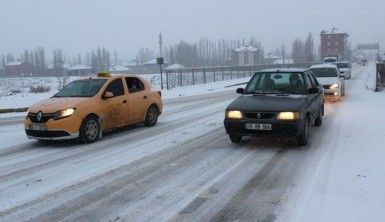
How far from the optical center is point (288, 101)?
976 cm

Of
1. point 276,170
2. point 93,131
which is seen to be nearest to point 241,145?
point 276,170

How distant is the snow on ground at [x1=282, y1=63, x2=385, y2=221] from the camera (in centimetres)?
561

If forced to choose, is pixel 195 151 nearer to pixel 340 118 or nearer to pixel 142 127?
pixel 142 127

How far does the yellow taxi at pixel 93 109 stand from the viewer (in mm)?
10500

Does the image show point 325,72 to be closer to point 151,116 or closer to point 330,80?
point 330,80

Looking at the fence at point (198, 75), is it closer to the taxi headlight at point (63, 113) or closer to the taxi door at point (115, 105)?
the taxi door at point (115, 105)

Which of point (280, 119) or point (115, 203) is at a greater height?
point (280, 119)

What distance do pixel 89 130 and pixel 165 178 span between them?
4.09 metres

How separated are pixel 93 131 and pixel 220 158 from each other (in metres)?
3.60

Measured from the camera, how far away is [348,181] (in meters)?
6.94

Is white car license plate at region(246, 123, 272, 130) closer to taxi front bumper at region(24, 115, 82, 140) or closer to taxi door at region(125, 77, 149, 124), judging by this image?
taxi front bumper at region(24, 115, 82, 140)

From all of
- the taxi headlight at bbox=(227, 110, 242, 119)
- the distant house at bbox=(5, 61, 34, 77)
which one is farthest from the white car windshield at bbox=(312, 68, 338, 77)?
the distant house at bbox=(5, 61, 34, 77)

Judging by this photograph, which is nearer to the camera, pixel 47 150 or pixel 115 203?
pixel 115 203

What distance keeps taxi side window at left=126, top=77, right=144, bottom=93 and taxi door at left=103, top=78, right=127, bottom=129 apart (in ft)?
1.13
